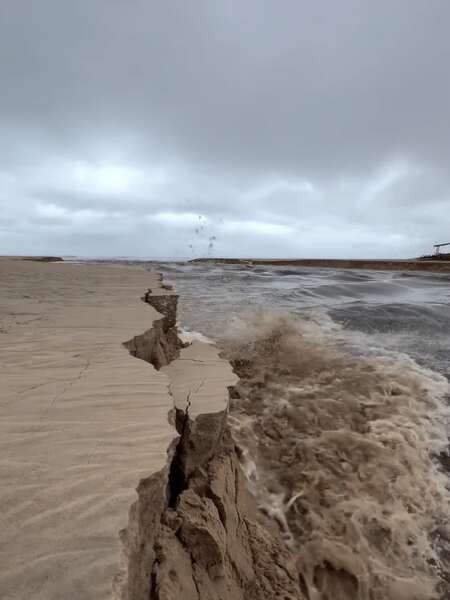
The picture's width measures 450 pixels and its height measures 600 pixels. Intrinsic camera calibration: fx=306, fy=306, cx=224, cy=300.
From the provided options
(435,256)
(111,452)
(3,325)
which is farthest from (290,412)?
(435,256)

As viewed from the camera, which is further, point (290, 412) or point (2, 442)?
point (290, 412)

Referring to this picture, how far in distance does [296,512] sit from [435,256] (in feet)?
159

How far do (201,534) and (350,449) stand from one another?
212 cm

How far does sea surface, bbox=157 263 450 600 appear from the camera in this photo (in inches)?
87.4


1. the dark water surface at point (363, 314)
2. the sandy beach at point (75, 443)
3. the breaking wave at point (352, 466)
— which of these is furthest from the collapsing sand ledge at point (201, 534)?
the dark water surface at point (363, 314)

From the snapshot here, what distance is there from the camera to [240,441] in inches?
131

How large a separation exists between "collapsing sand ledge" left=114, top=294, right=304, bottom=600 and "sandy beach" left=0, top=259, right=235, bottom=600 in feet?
0.37

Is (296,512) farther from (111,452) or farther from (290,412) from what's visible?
(111,452)

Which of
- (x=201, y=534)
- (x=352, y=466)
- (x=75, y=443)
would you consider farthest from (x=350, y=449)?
(x=75, y=443)

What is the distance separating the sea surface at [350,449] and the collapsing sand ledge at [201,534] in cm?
32

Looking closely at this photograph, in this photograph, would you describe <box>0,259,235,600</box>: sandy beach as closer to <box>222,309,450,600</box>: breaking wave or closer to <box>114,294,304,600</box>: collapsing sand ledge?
<box>114,294,304,600</box>: collapsing sand ledge

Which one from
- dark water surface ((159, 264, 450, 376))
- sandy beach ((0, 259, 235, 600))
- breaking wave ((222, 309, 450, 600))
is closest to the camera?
sandy beach ((0, 259, 235, 600))

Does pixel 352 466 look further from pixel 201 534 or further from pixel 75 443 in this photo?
pixel 75 443

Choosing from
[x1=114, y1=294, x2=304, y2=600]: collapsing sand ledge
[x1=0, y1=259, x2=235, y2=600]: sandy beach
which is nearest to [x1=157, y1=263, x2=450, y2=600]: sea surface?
[x1=114, y1=294, x2=304, y2=600]: collapsing sand ledge
